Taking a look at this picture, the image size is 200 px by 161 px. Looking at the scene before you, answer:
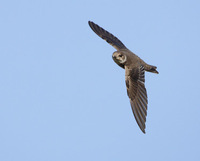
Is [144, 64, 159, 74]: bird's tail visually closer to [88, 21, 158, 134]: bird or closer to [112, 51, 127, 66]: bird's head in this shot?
[88, 21, 158, 134]: bird

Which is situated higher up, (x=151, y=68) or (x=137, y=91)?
(x=151, y=68)

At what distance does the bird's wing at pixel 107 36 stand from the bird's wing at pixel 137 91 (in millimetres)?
1277

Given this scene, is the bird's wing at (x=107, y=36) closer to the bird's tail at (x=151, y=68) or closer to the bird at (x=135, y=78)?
the bird at (x=135, y=78)

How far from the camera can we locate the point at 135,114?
1005cm

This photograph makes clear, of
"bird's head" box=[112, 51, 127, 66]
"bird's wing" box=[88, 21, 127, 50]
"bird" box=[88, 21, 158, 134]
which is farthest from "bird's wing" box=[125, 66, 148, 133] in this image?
"bird's wing" box=[88, 21, 127, 50]

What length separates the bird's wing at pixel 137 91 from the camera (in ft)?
33.2

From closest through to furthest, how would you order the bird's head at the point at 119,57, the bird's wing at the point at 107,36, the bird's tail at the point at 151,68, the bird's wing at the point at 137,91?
the bird's wing at the point at 137,91 < the bird's head at the point at 119,57 < the bird's tail at the point at 151,68 < the bird's wing at the point at 107,36

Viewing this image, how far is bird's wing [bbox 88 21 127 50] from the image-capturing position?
38.9 ft

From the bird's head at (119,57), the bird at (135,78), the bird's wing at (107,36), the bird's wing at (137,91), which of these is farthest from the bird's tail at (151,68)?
the bird's wing at (107,36)

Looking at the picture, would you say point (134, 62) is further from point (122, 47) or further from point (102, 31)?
point (102, 31)

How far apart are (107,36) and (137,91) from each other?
7.20 feet

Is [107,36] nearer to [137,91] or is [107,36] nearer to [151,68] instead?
[151,68]

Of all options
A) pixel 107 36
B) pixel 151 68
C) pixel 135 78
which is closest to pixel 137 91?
pixel 135 78

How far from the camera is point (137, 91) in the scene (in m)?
10.5
